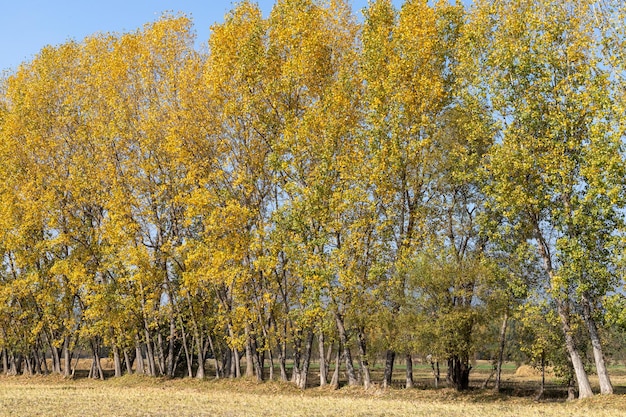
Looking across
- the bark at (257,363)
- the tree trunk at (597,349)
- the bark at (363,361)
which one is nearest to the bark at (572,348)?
the tree trunk at (597,349)

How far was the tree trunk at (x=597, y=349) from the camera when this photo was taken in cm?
2606

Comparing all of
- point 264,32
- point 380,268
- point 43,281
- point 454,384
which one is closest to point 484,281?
point 380,268

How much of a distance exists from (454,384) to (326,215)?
35.7 ft

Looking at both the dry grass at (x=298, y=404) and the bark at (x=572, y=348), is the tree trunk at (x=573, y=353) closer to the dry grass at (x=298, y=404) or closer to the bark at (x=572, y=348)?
the bark at (x=572, y=348)

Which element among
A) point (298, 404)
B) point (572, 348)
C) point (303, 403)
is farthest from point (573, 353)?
point (298, 404)

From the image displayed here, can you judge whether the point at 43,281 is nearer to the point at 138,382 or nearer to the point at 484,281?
the point at 138,382

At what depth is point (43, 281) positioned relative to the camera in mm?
45469

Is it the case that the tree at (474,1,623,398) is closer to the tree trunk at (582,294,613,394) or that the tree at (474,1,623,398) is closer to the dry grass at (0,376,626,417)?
the tree trunk at (582,294,613,394)

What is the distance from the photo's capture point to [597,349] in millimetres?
26531

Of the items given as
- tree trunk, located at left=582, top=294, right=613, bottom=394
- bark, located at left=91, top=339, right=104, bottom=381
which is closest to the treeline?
tree trunk, located at left=582, top=294, right=613, bottom=394

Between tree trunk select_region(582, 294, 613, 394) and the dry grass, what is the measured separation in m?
1.35

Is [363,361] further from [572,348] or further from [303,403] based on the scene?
[572,348]

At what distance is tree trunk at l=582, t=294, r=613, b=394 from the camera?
2606 cm

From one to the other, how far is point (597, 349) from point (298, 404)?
41.5ft
